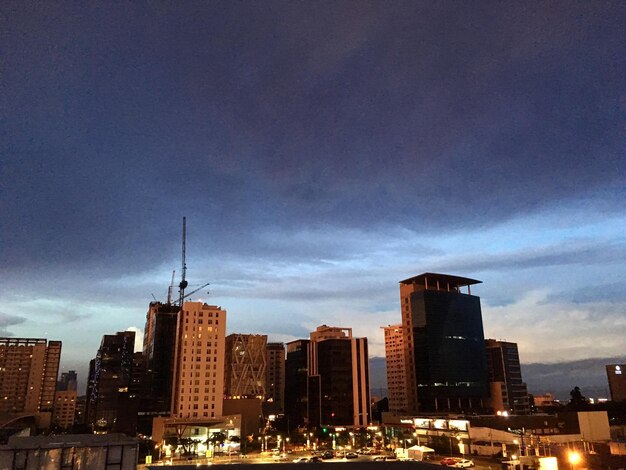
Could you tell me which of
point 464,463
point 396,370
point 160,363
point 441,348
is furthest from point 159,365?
point 464,463

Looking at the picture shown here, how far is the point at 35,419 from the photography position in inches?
5974

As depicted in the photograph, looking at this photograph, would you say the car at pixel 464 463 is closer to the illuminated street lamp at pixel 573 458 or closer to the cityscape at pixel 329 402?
the cityscape at pixel 329 402

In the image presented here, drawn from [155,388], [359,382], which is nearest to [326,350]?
[359,382]

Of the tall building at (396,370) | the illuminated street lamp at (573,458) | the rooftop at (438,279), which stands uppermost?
the rooftop at (438,279)

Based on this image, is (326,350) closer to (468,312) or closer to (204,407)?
(204,407)

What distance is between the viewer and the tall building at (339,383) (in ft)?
450

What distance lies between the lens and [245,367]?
158 meters

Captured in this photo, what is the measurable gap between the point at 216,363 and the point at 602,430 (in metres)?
89.6

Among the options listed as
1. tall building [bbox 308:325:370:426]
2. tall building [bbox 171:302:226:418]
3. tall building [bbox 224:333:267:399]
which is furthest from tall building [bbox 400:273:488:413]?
tall building [bbox 171:302:226:418]

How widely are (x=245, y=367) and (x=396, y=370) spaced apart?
55285 millimetres

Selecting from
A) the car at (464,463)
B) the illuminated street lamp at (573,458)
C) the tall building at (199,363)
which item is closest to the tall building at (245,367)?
the tall building at (199,363)

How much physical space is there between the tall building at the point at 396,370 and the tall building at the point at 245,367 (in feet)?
155

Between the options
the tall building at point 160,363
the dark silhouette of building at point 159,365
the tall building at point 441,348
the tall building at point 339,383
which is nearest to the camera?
the tall building at point 339,383

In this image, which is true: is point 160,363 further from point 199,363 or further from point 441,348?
point 441,348
